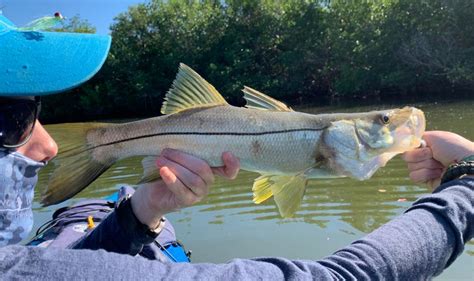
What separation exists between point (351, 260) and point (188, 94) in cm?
105

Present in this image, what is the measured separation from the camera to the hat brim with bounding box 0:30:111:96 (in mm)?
1558

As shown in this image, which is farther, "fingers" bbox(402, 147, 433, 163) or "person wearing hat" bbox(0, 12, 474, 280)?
"fingers" bbox(402, 147, 433, 163)

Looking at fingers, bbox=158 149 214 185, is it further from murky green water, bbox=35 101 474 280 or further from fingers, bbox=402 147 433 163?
murky green water, bbox=35 101 474 280

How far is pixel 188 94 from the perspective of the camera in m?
2.27

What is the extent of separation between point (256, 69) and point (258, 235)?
27.7 metres

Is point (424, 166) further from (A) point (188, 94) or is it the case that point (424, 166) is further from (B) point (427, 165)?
(A) point (188, 94)

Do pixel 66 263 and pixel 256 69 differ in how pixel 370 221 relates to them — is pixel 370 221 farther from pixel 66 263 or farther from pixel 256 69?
pixel 256 69

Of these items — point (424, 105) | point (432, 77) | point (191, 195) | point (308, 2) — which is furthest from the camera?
point (308, 2)

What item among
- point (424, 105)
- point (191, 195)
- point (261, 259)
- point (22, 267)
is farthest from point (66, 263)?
point (424, 105)

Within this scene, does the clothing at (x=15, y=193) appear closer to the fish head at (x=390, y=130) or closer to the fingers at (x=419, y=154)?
the fish head at (x=390, y=130)

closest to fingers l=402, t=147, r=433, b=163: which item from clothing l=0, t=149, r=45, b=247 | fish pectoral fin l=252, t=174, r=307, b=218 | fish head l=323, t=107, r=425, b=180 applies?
fish head l=323, t=107, r=425, b=180

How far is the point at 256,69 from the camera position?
33844mm

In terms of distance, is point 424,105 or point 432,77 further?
point 432,77

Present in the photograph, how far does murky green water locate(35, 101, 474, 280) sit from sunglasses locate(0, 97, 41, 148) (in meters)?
4.44
